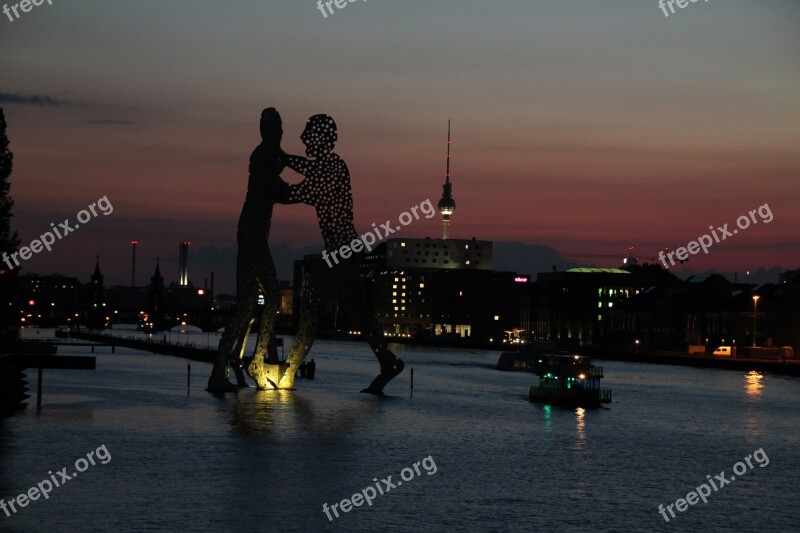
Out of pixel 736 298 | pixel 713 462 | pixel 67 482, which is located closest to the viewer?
pixel 67 482

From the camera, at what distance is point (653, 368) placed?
14012 cm

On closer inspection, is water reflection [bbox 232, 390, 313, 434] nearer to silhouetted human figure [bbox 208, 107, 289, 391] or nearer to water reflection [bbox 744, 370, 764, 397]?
silhouetted human figure [bbox 208, 107, 289, 391]

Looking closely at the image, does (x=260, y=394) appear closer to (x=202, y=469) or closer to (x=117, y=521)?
(x=202, y=469)

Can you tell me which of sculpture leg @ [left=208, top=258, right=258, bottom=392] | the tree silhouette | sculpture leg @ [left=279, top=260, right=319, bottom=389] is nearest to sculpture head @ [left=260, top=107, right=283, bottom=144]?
sculpture leg @ [left=208, top=258, right=258, bottom=392]

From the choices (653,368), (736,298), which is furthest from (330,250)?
(736,298)

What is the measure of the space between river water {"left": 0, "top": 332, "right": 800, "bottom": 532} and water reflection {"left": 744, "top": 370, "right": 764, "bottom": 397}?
19.3m

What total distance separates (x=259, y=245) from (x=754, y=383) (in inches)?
2302

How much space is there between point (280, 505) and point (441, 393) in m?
49.2

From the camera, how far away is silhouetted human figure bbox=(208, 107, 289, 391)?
2379 inches
